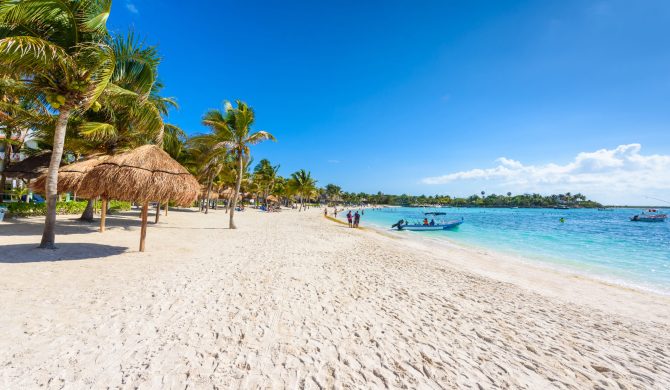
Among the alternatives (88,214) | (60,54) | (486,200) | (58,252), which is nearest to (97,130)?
(60,54)

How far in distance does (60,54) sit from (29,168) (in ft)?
35.3

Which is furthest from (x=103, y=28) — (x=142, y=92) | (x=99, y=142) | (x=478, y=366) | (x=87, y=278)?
(x=478, y=366)

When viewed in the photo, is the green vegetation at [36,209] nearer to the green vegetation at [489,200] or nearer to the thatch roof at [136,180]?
the thatch roof at [136,180]

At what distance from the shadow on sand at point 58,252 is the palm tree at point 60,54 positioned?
16.2 inches

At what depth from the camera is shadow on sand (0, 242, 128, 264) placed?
625 centimetres

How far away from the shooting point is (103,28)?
7047mm

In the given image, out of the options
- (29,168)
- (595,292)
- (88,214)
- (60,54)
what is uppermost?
(60,54)

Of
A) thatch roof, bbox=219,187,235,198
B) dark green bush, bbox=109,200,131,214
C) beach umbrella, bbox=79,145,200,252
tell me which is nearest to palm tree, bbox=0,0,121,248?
beach umbrella, bbox=79,145,200,252

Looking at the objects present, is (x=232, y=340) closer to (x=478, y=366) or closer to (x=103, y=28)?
(x=478, y=366)

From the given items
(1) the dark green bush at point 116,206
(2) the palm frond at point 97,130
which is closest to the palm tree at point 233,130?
(2) the palm frond at point 97,130

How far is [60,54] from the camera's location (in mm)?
6059

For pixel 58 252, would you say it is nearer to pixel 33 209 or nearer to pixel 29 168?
pixel 29 168

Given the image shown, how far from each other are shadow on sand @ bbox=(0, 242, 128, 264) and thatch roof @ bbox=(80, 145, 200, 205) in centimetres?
164

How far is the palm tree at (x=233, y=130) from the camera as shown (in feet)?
49.5
